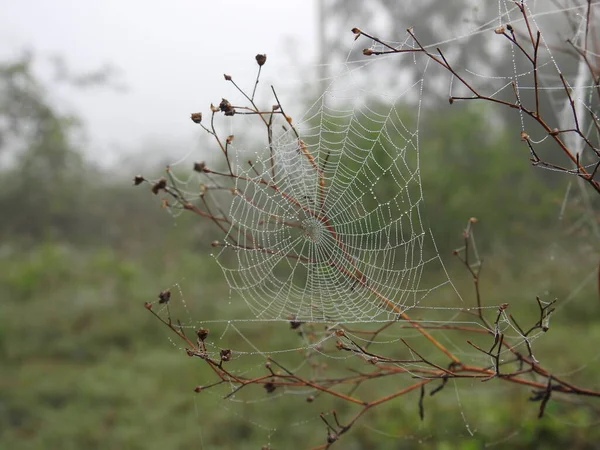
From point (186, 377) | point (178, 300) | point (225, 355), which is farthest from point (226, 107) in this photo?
point (178, 300)

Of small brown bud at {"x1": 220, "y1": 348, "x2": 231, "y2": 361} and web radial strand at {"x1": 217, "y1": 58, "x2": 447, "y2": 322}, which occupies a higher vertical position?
web radial strand at {"x1": 217, "y1": 58, "x2": 447, "y2": 322}

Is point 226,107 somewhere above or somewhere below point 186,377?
above

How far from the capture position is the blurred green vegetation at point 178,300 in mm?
4484

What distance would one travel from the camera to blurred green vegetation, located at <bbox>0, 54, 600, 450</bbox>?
448 cm

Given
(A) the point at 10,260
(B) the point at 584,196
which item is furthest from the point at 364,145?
(A) the point at 10,260

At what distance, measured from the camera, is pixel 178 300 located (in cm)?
707

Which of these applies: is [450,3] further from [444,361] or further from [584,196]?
[584,196]

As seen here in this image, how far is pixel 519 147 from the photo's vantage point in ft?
28.6

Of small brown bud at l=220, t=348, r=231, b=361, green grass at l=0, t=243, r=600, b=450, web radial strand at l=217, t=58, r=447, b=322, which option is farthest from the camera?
green grass at l=0, t=243, r=600, b=450

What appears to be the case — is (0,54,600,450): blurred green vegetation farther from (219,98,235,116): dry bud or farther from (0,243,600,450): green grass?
(219,98,235,116): dry bud

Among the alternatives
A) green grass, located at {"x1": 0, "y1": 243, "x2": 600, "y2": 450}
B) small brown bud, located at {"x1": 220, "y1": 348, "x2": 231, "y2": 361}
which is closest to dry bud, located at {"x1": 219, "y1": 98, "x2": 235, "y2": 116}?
small brown bud, located at {"x1": 220, "y1": 348, "x2": 231, "y2": 361}

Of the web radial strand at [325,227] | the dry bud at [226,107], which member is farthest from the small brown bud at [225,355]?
the dry bud at [226,107]

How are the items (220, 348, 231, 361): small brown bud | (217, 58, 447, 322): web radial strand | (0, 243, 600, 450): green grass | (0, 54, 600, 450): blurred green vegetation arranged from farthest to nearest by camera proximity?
(0, 54, 600, 450): blurred green vegetation
(0, 243, 600, 450): green grass
(217, 58, 447, 322): web radial strand
(220, 348, 231, 361): small brown bud

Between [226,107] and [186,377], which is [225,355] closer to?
[226,107]
